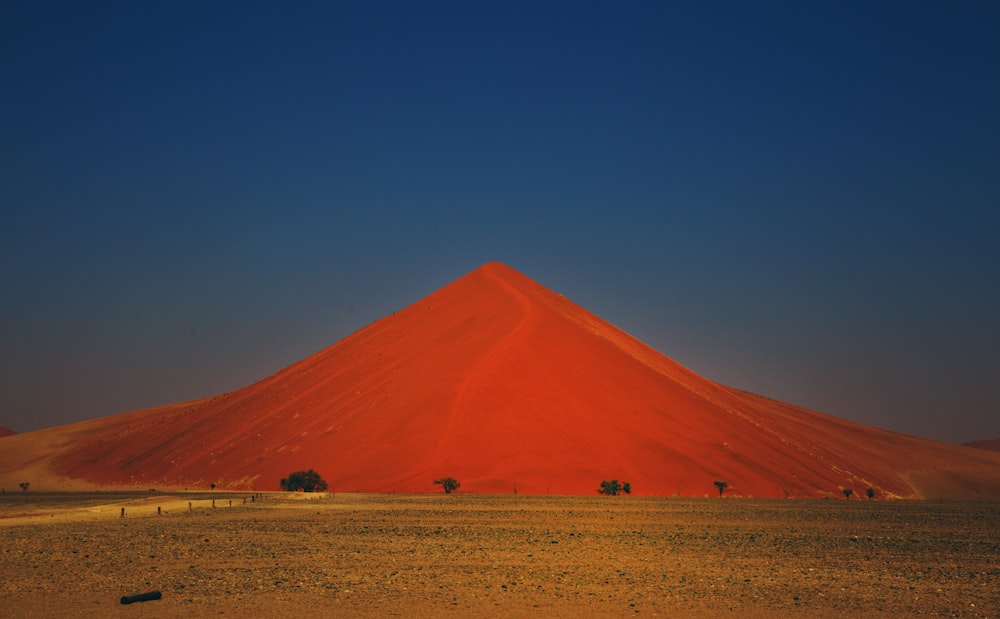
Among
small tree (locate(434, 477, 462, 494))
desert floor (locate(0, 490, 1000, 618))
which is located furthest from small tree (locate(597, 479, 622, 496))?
desert floor (locate(0, 490, 1000, 618))

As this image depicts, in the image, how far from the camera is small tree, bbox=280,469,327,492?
54500mm

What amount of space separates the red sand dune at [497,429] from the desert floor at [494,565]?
22101mm

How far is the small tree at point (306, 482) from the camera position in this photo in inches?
2146

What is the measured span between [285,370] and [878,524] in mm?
74498

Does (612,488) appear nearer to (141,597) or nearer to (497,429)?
(497,429)

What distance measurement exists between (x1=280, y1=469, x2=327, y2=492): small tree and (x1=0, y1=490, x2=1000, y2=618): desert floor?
1978 cm

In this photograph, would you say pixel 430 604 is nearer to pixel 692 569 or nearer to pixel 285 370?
pixel 692 569

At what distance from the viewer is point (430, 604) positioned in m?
14.3

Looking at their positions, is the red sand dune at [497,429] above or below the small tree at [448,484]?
above

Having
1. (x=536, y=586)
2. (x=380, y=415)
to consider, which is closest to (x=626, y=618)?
(x=536, y=586)

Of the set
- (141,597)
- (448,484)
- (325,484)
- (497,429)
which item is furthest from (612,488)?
(141,597)

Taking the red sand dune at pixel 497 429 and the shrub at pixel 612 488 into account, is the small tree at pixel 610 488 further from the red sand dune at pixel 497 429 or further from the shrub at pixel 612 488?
the red sand dune at pixel 497 429

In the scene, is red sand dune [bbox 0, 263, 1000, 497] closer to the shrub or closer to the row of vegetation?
the row of vegetation

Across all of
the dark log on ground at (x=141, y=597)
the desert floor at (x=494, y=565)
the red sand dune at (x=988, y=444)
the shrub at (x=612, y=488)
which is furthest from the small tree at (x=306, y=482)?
the red sand dune at (x=988, y=444)
